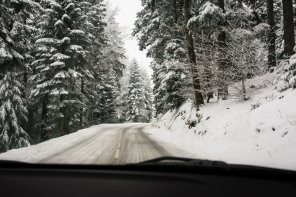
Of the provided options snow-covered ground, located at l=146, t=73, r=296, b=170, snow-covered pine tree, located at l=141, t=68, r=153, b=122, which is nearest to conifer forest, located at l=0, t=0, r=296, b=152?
snow-covered ground, located at l=146, t=73, r=296, b=170

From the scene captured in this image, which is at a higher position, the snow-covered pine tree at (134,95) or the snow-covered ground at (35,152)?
the snow-covered pine tree at (134,95)

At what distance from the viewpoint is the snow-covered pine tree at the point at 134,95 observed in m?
56.3

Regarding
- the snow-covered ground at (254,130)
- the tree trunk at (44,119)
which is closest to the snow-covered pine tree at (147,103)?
the tree trunk at (44,119)

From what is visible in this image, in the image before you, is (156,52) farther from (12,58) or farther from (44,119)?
(12,58)

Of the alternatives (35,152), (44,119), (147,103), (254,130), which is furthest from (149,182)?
(147,103)

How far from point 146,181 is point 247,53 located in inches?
522

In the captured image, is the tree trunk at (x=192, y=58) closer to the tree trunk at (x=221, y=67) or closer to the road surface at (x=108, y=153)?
the tree trunk at (x=221, y=67)

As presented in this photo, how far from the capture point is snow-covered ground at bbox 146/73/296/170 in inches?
309

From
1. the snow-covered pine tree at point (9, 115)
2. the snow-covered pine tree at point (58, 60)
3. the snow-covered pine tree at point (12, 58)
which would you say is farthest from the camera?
the snow-covered pine tree at point (58, 60)

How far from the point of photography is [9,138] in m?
18.8

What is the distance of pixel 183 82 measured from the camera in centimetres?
2020

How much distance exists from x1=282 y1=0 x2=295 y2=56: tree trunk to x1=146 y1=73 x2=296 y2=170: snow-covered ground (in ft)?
5.48

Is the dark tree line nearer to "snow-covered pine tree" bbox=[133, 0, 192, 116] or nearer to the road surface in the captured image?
"snow-covered pine tree" bbox=[133, 0, 192, 116]

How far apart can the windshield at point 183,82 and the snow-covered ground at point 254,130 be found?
0.05m
